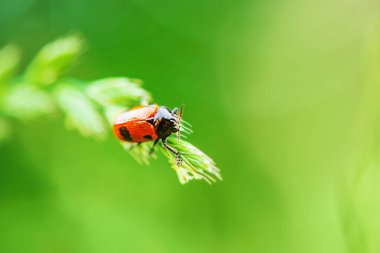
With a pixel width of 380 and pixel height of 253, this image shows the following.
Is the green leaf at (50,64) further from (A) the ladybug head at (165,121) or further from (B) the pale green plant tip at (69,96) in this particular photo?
(A) the ladybug head at (165,121)

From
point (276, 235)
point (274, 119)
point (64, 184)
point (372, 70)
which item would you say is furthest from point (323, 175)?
point (372, 70)

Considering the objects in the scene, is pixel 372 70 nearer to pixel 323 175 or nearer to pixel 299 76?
pixel 323 175

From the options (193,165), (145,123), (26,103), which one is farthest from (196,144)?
(193,165)

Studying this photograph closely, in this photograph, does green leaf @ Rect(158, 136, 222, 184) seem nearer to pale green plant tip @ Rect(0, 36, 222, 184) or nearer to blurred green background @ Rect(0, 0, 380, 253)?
pale green plant tip @ Rect(0, 36, 222, 184)

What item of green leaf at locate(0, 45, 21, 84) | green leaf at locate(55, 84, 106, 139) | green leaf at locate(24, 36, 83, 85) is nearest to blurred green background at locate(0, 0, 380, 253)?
green leaf at locate(55, 84, 106, 139)

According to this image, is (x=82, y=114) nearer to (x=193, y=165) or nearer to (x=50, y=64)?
(x=50, y=64)

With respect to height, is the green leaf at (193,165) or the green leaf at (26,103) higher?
the green leaf at (26,103)

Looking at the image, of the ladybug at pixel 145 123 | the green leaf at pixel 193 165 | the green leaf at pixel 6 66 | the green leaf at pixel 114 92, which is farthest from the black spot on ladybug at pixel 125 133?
the green leaf at pixel 193 165
